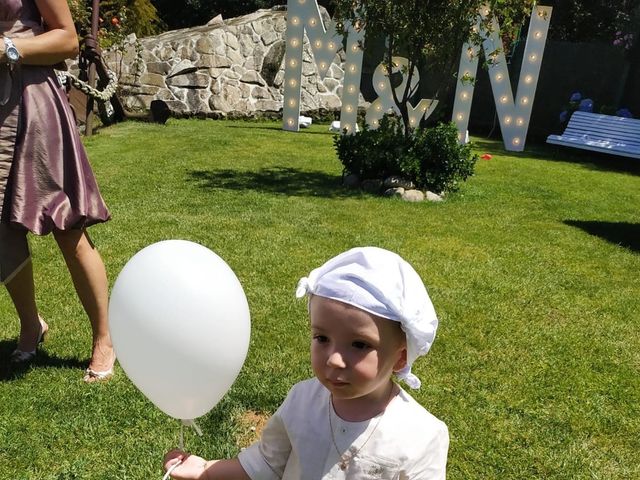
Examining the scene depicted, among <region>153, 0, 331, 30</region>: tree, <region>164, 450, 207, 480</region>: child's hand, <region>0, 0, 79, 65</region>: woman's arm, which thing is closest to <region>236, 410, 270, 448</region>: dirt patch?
<region>164, 450, 207, 480</region>: child's hand

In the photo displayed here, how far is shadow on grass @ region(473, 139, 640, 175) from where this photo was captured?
1032 cm

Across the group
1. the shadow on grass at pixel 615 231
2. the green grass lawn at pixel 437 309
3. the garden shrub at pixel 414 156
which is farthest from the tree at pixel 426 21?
the shadow on grass at pixel 615 231

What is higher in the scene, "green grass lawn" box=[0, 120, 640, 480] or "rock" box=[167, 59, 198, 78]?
"rock" box=[167, 59, 198, 78]

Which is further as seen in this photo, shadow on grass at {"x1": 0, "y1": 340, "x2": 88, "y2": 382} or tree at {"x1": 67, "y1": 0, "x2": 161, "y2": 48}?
tree at {"x1": 67, "y1": 0, "x2": 161, "y2": 48}

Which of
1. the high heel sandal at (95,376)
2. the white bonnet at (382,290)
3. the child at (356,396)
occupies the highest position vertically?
the white bonnet at (382,290)

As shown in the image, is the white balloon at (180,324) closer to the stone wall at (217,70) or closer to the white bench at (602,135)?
the white bench at (602,135)

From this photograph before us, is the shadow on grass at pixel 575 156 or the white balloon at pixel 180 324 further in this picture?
the shadow on grass at pixel 575 156

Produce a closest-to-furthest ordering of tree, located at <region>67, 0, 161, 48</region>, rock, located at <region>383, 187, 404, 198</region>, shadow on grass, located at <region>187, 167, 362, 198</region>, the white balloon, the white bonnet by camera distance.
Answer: the white bonnet
the white balloon
shadow on grass, located at <region>187, 167, 362, 198</region>
rock, located at <region>383, 187, 404, 198</region>
tree, located at <region>67, 0, 161, 48</region>

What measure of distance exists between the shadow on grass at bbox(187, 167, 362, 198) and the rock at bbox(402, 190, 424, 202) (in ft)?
1.66

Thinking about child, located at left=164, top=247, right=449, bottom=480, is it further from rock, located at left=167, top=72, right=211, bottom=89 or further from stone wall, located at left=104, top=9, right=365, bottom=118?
rock, located at left=167, top=72, right=211, bottom=89

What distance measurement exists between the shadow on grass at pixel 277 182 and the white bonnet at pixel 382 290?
5.09 meters

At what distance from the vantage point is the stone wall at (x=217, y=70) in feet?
40.8

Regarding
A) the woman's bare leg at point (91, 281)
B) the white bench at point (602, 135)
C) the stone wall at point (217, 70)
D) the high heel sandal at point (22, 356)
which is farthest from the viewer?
the stone wall at point (217, 70)

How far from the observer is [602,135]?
1116 cm
